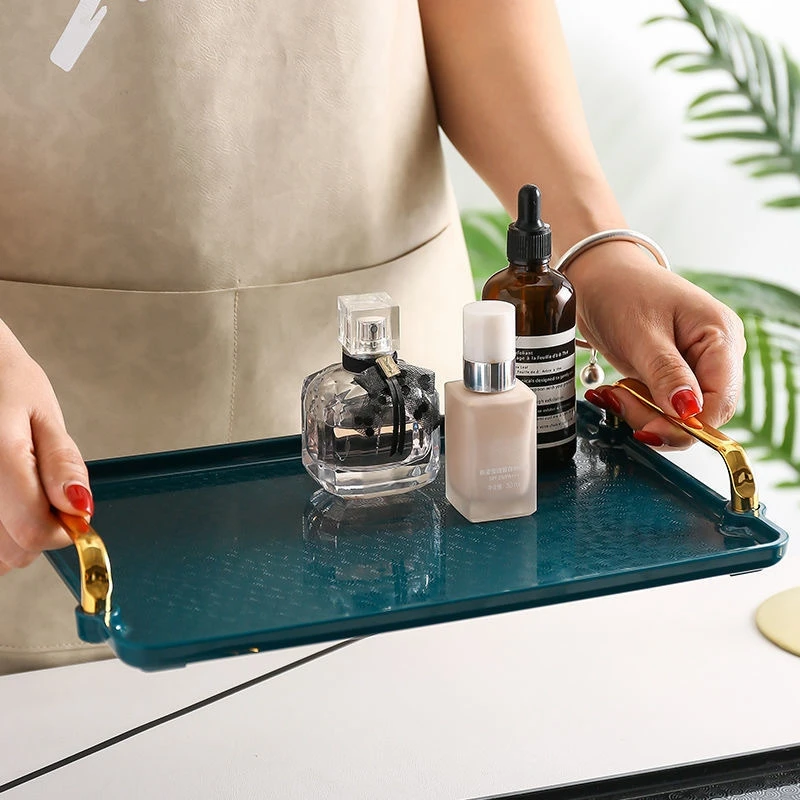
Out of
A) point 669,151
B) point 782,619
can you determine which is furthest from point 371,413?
point 669,151

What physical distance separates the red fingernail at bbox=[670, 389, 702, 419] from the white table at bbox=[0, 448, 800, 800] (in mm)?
207

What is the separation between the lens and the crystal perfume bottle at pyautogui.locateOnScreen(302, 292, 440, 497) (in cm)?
69

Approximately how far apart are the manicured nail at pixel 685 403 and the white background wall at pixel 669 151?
1.59 meters

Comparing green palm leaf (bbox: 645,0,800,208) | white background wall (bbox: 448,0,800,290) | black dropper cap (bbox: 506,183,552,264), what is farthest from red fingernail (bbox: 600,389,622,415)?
white background wall (bbox: 448,0,800,290)

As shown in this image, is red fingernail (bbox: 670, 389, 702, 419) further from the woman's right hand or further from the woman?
the woman's right hand

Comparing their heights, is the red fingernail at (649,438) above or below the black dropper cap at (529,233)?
below

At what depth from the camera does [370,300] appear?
704 mm

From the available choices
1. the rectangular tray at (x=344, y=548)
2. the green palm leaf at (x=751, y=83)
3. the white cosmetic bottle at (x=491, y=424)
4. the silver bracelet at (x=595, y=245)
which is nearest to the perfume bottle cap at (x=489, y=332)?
the white cosmetic bottle at (x=491, y=424)

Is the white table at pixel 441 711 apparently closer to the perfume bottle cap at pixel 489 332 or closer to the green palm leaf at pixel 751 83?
the perfume bottle cap at pixel 489 332

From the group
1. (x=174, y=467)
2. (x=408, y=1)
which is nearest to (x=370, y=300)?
(x=174, y=467)

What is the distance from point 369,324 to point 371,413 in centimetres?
6

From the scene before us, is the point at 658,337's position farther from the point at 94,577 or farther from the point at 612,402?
the point at 94,577

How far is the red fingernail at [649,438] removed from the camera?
0.77 meters

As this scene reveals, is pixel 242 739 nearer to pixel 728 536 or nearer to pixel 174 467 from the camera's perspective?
pixel 174 467
